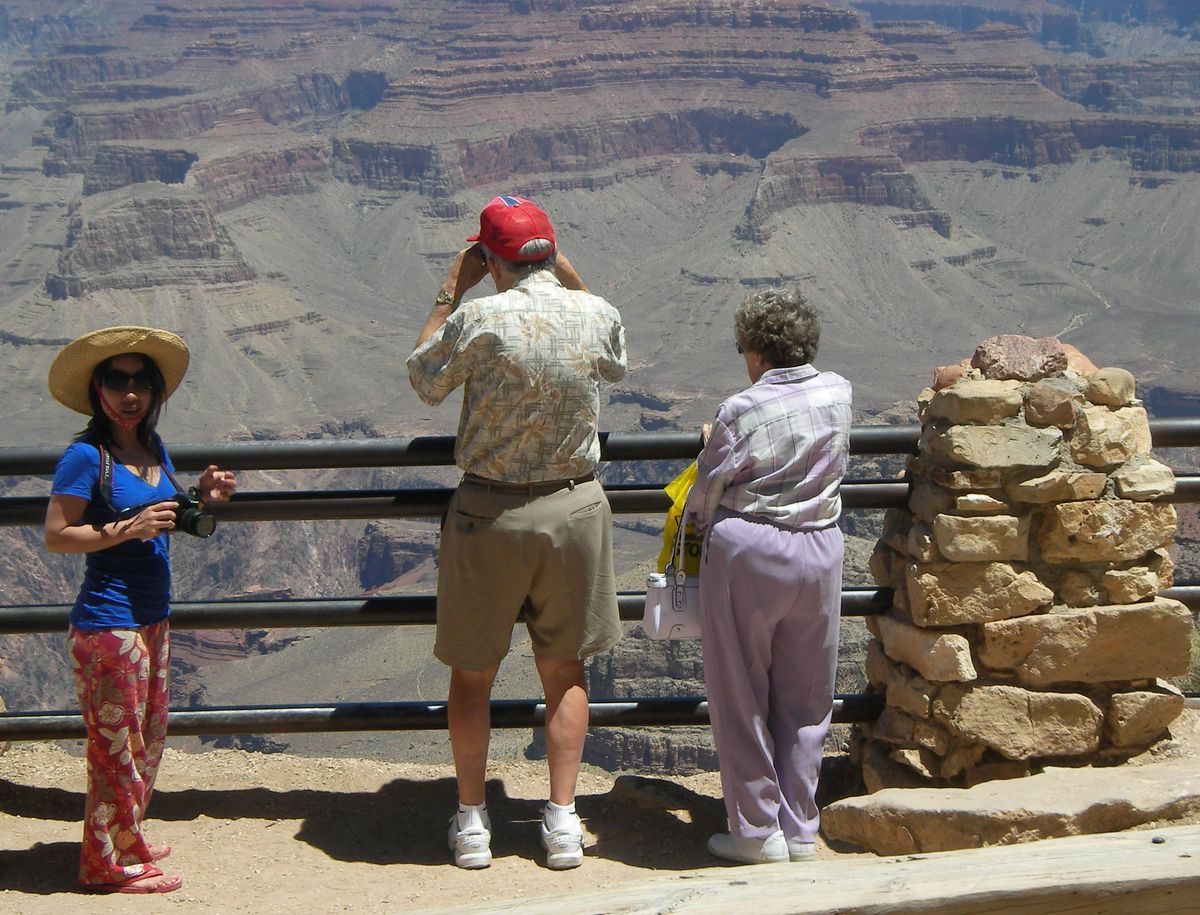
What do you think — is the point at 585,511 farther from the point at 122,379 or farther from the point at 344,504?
the point at 122,379

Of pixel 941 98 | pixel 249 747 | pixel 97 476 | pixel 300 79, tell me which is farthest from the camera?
pixel 300 79

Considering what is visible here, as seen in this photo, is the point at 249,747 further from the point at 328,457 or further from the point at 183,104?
the point at 183,104

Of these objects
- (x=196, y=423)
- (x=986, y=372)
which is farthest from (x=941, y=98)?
(x=986, y=372)

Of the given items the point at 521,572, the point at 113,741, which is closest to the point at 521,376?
the point at 521,572

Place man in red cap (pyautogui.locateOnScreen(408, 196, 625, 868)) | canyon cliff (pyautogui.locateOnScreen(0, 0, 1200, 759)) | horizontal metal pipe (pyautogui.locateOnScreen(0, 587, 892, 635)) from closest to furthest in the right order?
man in red cap (pyautogui.locateOnScreen(408, 196, 625, 868)), horizontal metal pipe (pyautogui.locateOnScreen(0, 587, 892, 635)), canyon cliff (pyautogui.locateOnScreen(0, 0, 1200, 759))

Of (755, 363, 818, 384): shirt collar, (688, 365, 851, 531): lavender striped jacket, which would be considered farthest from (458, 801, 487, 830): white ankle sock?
(755, 363, 818, 384): shirt collar

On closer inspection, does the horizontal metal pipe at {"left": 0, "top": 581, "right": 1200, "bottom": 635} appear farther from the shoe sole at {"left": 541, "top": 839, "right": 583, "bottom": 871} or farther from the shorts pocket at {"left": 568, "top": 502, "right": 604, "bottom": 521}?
the shoe sole at {"left": 541, "top": 839, "right": 583, "bottom": 871}

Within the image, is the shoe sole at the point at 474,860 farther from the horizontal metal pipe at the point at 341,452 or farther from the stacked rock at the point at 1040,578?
the stacked rock at the point at 1040,578
